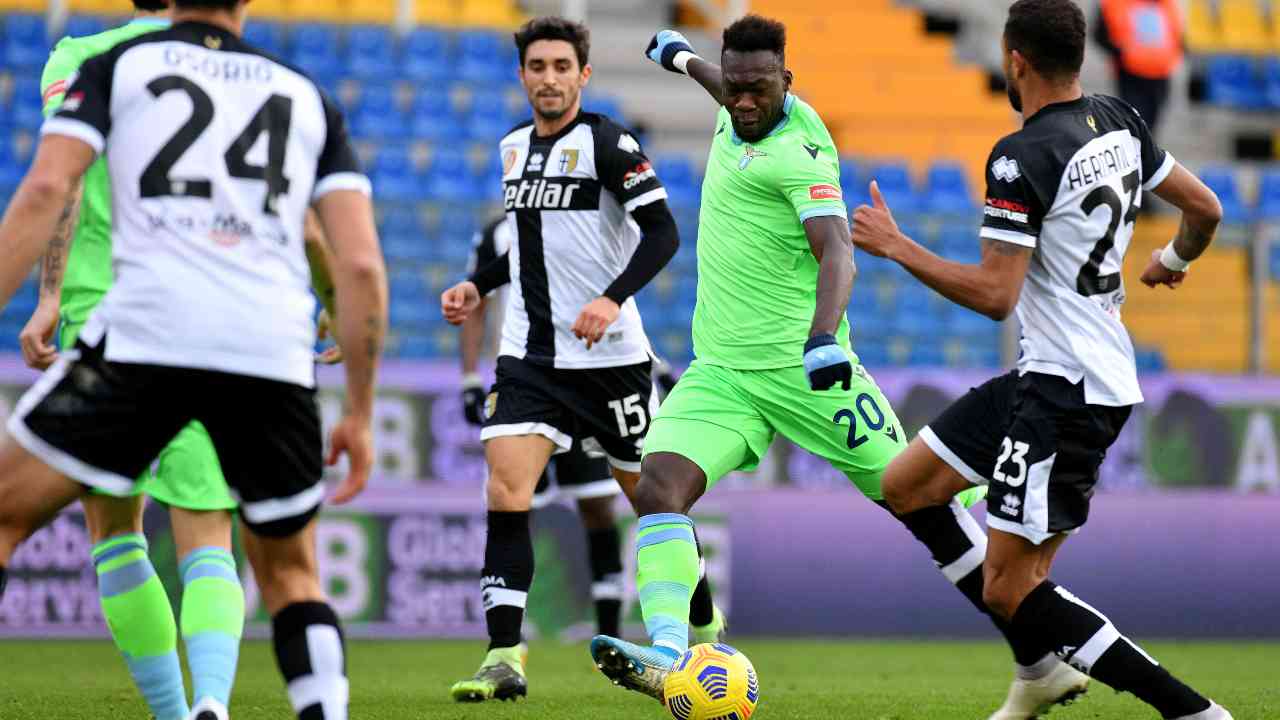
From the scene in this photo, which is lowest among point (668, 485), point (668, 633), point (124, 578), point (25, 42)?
point (668, 633)

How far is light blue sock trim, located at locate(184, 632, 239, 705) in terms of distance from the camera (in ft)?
18.0

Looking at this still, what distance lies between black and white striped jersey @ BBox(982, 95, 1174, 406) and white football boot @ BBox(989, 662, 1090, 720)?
39.6 inches

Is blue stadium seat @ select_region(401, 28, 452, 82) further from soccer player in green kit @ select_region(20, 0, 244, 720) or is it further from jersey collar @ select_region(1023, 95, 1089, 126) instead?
jersey collar @ select_region(1023, 95, 1089, 126)

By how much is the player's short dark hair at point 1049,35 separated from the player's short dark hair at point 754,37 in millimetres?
1081

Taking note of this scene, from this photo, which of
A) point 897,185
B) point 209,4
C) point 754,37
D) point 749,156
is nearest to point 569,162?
point 749,156

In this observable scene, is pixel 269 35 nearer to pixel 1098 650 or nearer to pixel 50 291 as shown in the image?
pixel 50 291

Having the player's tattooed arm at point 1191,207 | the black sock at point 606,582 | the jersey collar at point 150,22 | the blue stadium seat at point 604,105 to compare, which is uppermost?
the blue stadium seat at point 604,105

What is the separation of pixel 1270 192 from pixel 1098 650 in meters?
13.5

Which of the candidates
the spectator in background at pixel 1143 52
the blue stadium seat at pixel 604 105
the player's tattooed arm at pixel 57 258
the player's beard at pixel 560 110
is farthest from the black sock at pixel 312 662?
the spectator in background at pixel 1143 52

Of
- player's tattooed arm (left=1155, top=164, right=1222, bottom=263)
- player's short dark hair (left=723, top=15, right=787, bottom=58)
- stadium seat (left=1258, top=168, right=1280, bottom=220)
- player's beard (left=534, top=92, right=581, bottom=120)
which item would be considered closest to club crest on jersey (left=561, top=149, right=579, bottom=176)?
player's beard (left=534, top=92, right=581, bottom=120)

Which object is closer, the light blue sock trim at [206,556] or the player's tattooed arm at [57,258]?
the player's tattooed arm at [57,258]

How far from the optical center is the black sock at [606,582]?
877cm

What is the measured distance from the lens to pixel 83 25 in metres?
17.4

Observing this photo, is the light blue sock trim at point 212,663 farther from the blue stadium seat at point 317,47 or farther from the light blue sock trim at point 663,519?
the blue stadium seat at point 317,47
